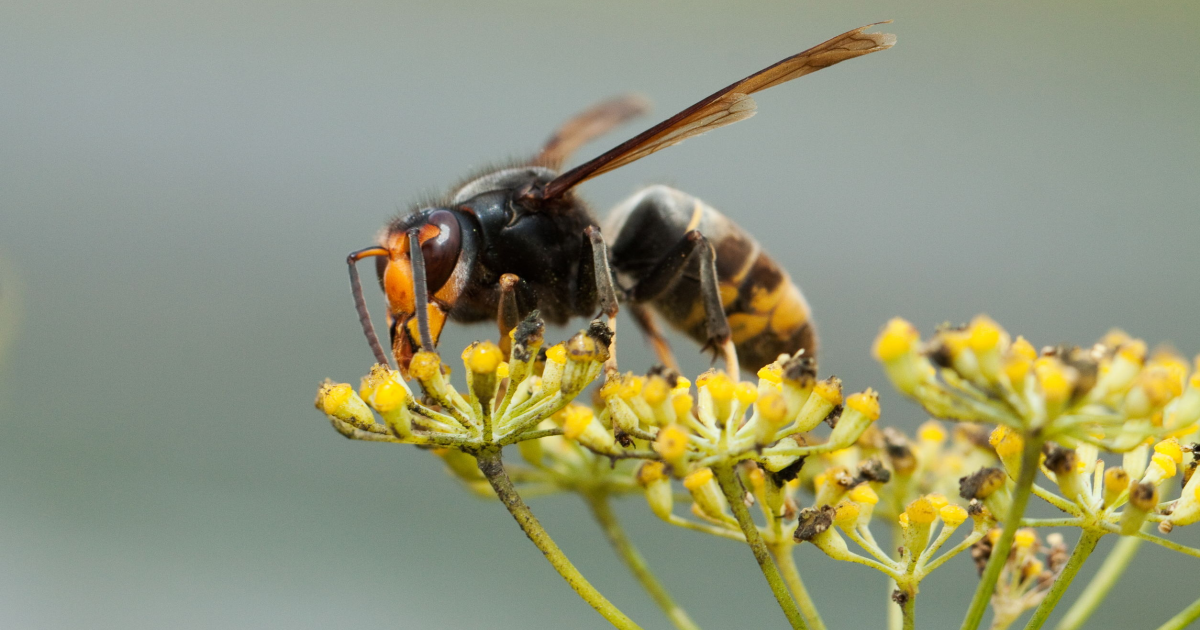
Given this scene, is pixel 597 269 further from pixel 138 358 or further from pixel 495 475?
pixel 138 358

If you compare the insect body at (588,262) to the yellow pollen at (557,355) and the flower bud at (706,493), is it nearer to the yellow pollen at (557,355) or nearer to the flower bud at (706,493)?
the yellow pollen at (557,355)

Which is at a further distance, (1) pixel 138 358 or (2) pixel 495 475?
(1) pixel 138 358

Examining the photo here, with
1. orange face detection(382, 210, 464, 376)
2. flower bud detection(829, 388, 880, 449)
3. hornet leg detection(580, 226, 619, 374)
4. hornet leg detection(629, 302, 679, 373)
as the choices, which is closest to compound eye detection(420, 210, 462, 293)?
orange face detection(382, 210, 464, 376)

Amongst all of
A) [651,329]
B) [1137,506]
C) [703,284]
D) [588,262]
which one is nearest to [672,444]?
[1137,506]

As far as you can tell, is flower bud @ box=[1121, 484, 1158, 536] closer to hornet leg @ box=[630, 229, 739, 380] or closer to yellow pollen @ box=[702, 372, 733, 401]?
yellow pollen @ box=[702, 372, 733, 401]

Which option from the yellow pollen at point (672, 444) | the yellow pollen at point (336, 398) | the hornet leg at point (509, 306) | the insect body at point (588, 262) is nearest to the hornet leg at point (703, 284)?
the insect body at point (588, 262)

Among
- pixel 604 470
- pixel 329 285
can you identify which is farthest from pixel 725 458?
pixel 329 285
